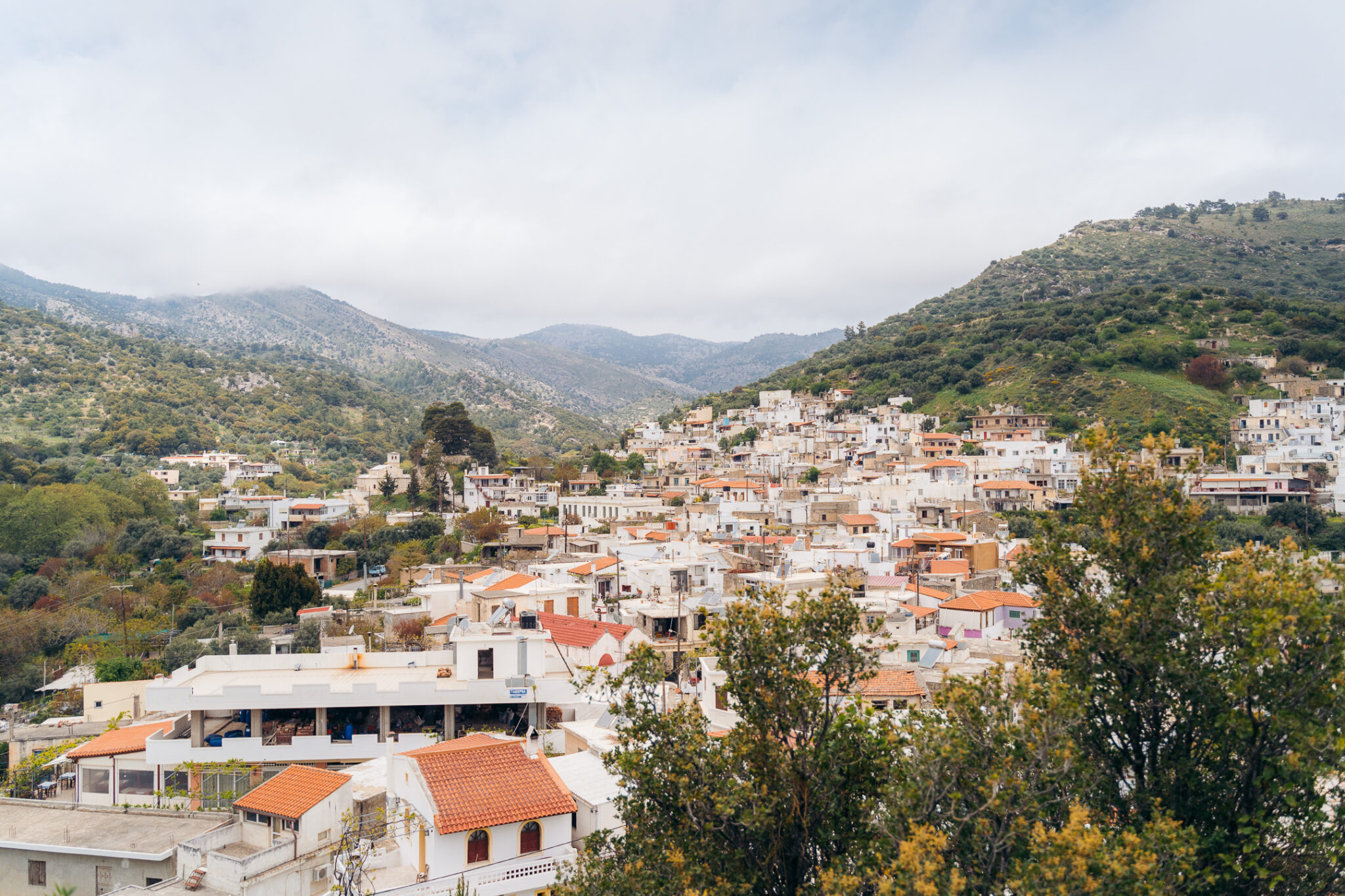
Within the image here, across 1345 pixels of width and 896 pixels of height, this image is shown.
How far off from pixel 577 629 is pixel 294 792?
1160cm

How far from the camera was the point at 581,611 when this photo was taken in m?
31.4

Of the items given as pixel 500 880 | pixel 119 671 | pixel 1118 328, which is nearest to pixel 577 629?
pixel 500 880

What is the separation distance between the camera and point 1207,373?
70438 millimetres

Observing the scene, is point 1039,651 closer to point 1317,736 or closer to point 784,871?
point 1317,736

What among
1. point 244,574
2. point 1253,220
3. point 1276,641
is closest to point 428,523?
point 244,574

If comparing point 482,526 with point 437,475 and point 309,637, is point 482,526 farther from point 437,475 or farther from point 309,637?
point 309,637

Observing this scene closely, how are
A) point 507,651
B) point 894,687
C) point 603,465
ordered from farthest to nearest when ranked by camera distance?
point 603,465 < point 507,651 < point 894,687

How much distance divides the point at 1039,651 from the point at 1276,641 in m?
2.65

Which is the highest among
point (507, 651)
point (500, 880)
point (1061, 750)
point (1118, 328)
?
point (1118, 328)

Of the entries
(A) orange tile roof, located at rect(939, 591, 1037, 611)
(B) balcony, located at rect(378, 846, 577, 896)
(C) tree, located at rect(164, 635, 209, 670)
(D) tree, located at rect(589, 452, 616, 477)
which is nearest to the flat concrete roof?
(B) balcony, located at rect(378, 846, 577, 896)

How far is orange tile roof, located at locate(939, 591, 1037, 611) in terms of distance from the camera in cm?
2727

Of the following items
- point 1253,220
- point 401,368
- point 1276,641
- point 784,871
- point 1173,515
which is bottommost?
point 784,871

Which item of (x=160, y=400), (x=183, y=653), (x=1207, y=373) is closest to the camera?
(x=183, y=653)

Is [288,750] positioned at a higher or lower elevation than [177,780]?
higher
